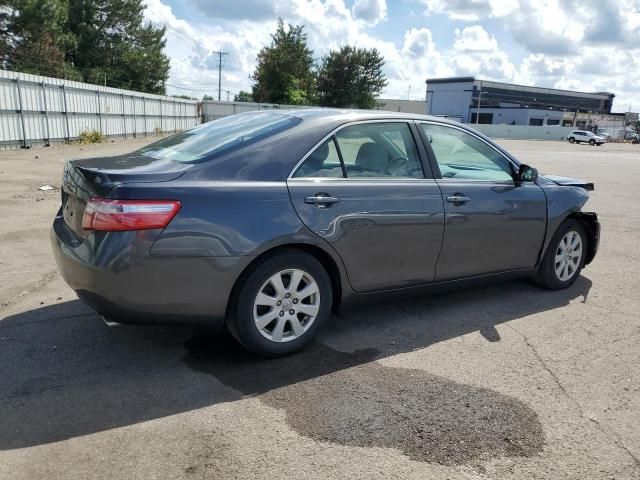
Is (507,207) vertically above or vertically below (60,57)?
below

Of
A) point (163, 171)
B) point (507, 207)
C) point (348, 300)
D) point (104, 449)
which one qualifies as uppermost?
point (163, 171)

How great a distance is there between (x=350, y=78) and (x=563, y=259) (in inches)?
2372

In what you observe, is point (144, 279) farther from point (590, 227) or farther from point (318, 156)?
point (590, 227)

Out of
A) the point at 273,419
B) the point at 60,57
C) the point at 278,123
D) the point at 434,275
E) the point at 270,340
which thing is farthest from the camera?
the point at 60,57

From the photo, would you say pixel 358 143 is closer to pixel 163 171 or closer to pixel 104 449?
pixel 163 171

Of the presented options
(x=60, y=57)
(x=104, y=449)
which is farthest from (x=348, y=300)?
(x=60, y=57)

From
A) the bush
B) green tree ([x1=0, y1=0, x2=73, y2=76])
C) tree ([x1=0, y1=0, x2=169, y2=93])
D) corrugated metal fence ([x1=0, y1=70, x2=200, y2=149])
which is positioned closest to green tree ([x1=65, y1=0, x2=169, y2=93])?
tree ([x1=0, y1=0, x2=169, y2=93])

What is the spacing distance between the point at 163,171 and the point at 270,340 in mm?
1251

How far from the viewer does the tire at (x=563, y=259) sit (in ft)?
16.6

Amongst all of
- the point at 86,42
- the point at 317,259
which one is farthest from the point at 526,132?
the point at 317,259

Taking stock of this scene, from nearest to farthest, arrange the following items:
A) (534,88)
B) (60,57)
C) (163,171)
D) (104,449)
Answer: (104,449), (163,171), (60,57), (534,88)

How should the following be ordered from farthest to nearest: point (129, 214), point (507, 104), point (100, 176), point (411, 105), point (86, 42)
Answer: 1. point (411, 105)
2. point (507, 104)
3. point (86, 42)
4. point (100, 176)
5. point (129, 214)

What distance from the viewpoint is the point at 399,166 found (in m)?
4.10

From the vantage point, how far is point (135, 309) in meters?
3.10
